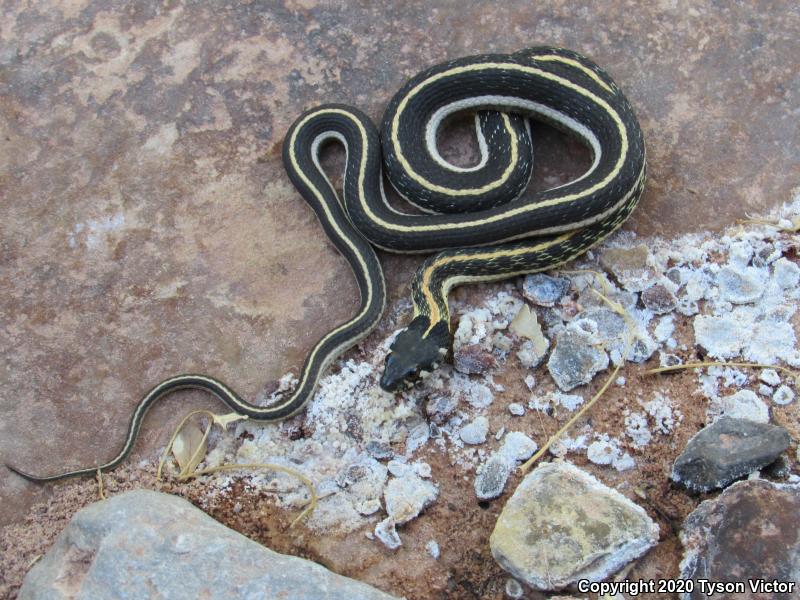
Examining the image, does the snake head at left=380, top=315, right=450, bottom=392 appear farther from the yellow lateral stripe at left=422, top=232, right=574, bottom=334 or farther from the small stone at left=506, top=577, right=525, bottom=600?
the small stone at left=506, top=577, right=525, bottom=600

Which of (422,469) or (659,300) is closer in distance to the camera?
(422,469)

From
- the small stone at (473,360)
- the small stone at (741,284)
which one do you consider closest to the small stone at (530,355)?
the small stone at (473,360)

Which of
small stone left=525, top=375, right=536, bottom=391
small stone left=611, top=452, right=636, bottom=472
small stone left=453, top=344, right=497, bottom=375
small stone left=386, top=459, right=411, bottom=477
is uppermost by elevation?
small stone left=453, top=344, right=497, bottom=375

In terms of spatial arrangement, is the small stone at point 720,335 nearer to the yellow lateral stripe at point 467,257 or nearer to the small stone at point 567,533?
the yellow lateral stripe at point 467,257

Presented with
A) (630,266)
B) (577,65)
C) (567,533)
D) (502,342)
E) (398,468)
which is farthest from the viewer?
(577,65)

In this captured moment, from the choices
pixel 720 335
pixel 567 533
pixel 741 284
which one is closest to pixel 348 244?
pixel 567 533

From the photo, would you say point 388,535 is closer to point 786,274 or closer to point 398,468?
point 398,468

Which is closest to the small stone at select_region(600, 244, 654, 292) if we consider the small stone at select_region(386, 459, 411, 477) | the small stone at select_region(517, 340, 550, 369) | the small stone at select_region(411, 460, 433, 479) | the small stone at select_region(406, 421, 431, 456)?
the small stone at select_region(517, 340, 550, 369)
